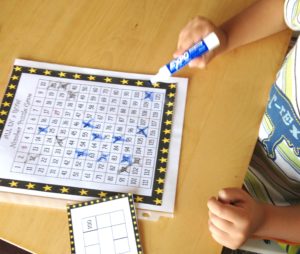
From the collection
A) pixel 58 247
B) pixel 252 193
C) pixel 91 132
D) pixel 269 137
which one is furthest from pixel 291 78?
pixel 58 247

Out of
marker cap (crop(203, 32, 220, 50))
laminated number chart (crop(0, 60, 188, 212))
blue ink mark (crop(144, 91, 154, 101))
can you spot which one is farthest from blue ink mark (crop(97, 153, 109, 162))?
marker cap (crop(203, 32, 220, 50))

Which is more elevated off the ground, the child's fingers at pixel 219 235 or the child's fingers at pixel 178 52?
the child's fingers at pixel 178 52

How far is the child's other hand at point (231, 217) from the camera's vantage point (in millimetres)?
484

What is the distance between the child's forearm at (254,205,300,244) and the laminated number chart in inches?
6.9

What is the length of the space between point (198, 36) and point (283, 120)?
0.72ft

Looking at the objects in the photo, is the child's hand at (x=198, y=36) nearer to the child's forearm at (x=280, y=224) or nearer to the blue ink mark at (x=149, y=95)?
the blue ink mark at (x=149, y=95)

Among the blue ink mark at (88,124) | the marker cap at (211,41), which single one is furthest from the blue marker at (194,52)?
the blue ink mark at (88,124)

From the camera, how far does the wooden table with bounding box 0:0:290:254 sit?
0.49 m

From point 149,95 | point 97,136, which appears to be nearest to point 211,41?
point 149,95

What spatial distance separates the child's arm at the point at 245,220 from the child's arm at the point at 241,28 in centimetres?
25

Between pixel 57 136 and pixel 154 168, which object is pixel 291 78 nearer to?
pixel 154 168

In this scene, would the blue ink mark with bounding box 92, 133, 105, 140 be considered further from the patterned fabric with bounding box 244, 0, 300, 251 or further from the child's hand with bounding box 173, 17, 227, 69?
the patterned fabric with bounding box 244, 0, 300, 251

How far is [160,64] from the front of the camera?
0.62 metres

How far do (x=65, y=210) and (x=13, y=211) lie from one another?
8 cm
